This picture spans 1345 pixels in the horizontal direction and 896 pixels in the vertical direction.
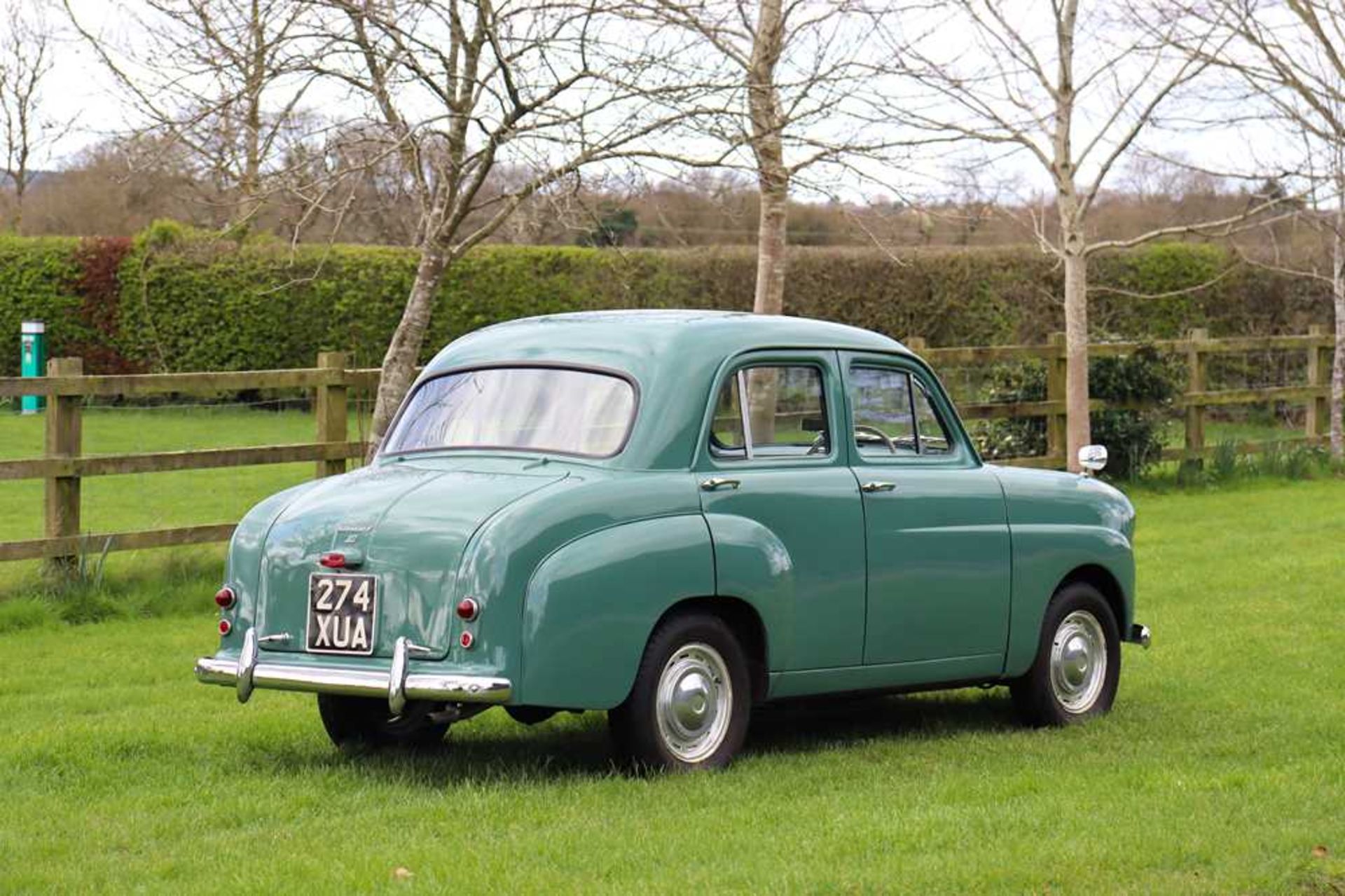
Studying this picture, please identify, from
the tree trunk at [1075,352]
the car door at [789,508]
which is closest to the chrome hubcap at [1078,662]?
the car door at [789,508]

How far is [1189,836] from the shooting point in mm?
6488

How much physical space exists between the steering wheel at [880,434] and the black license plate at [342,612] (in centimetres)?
239

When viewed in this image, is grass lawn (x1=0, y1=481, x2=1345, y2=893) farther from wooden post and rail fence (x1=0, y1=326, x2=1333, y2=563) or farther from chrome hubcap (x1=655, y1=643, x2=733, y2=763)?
wooden post and rail fence (x1=0, y1=326, x2=1333, y2=563)

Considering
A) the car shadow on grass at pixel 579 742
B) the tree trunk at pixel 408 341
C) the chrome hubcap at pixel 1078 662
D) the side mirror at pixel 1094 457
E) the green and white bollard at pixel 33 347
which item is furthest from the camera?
the green and white bollard at pixel 33 347

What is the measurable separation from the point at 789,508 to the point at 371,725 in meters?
1.99

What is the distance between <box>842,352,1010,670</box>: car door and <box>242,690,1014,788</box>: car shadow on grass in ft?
1.32

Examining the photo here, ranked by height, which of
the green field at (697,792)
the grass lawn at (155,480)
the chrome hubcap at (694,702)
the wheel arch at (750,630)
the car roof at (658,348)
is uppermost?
the car roof at (658,348)

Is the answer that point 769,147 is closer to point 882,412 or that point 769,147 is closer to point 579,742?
point 882,412

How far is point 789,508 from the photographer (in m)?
8.08

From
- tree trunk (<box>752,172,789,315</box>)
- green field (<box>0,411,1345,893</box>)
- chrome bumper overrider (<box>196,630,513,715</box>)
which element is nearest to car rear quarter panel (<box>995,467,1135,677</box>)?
green field (<box>0,411,1345,893</box>)

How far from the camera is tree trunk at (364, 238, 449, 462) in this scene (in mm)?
12773

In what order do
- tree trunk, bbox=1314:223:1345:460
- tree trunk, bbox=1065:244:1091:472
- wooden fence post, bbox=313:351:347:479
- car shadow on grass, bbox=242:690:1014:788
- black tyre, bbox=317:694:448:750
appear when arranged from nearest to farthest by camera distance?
car shadow on grass, bbox=242:690:1014:788, black tyre, bbox=317:694:448:750, wooden fence post, bbox=313:351:347:479, tree trunk, bbox=1065:244:1091:472, tree trunk, bbox=1314:223:1345:460

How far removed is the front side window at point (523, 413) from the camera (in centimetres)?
797

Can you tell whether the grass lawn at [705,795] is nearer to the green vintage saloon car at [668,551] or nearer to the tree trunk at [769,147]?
the green vintage saloon car at [668,551]
